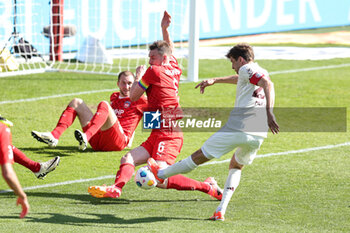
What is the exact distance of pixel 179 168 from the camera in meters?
6.37

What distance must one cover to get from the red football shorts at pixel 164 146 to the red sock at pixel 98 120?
1321 millimetres

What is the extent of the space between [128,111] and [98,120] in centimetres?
74

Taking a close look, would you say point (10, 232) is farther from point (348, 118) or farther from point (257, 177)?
point (348, 118)

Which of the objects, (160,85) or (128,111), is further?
(128,111)

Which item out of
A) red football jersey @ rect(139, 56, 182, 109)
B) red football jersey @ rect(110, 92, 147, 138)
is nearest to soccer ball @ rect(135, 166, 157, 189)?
red football jersey @ rect(139, 56, 182, 109)

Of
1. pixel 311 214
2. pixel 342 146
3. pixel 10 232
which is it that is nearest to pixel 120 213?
pixel 10 232

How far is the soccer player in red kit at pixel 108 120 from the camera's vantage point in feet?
27.7

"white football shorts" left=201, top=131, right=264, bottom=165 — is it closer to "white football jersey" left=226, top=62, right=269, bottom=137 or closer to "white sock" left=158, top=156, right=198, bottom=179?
"white football jersey" left=226, top=62, right=269, bottom=137

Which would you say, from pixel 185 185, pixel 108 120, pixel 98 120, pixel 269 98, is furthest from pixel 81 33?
pixel 269 98

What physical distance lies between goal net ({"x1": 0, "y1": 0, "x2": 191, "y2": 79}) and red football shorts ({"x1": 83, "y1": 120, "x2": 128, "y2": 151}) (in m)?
6.18

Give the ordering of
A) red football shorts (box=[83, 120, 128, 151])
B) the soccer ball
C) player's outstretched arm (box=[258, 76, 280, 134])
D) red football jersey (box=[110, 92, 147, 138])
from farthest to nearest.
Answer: red football jersey (box=[110, 92, 147, 138]) < red football shorts (box=[83, 120, 128, 151]) < the soccer ball < player's outstretched arm (box=[258, 76, 280, 134])

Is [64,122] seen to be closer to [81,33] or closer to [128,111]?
[128,111]

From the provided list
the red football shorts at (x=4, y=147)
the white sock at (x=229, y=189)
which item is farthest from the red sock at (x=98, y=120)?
the red football shorts at (x=4, y=147)

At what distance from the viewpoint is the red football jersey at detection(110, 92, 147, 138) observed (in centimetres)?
910
